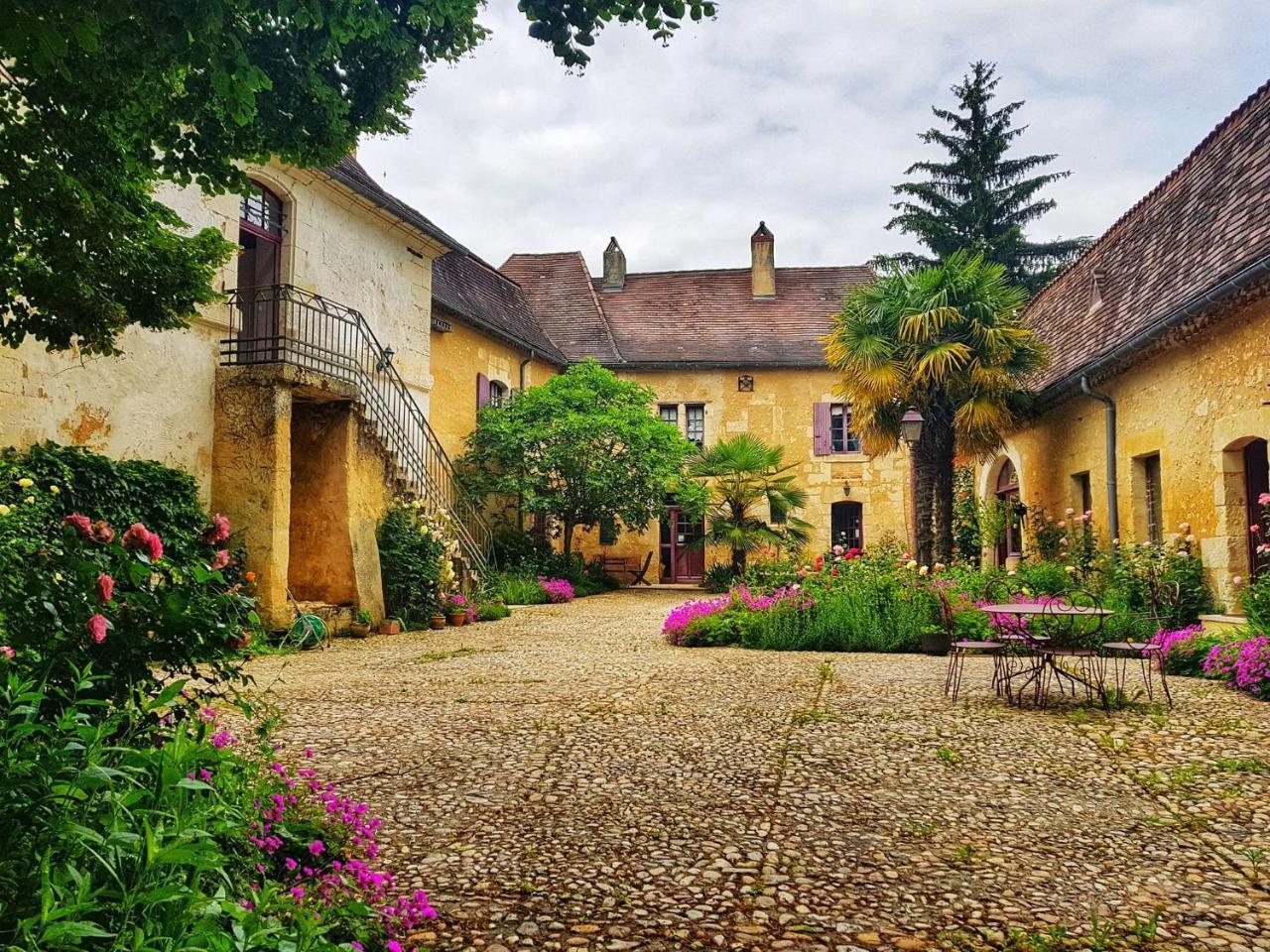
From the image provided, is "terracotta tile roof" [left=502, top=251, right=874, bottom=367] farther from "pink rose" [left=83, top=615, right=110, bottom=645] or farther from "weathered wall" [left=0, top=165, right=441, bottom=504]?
"pink rose" [left=83, top=615, right=110, bottom=645]

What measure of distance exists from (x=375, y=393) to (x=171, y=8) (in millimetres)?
8283

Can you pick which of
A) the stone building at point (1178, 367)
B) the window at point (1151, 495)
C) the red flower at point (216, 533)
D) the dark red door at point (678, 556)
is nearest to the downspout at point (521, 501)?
the dark red door at point (678, 556)

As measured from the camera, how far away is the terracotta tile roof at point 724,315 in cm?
2141

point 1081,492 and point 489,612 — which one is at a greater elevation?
point 1081,492

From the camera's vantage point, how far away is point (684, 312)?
23.0 meters

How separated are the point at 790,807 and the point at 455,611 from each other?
791 cm

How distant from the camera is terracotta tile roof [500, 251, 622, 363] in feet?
70.9

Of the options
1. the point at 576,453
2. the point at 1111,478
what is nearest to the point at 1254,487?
the point at 1111,478

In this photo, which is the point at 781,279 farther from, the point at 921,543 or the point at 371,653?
the point at 371,653

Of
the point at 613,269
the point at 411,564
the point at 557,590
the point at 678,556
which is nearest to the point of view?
the point at 411,564

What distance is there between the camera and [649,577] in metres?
21.0

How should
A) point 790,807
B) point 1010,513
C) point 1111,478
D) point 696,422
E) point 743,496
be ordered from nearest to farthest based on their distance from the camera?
point 790,807 → point 1111,478 → point 1010,513 → point 743,496 → point 696,422

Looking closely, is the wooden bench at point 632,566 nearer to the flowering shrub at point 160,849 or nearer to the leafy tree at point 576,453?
the leafy tree at point 576,453

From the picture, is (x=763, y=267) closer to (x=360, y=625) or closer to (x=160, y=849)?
(x=360, y=625)
